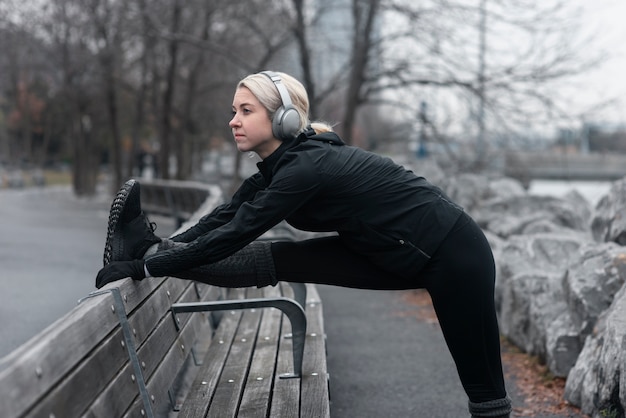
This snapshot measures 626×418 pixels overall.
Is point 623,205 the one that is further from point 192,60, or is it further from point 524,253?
point 192,60

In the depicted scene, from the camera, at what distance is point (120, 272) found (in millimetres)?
3865

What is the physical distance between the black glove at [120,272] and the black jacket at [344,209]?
0.05m

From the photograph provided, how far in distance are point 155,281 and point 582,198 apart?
522 inches

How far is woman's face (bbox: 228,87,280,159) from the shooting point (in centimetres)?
397

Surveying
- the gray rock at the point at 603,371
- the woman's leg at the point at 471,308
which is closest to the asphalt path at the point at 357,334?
the gray rock at the point at 603,371

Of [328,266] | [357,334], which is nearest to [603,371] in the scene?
[328,266]

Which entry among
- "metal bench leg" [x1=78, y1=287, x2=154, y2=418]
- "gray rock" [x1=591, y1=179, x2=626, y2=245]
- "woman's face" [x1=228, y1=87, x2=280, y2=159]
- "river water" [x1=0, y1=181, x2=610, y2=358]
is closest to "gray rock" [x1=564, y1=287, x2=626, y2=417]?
"woman's face" [x1=228, y1=87, x2=280, y2=159]

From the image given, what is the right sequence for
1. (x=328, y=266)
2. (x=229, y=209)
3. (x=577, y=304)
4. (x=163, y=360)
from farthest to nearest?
(x=577, y=304) → (x=229, y=209) → (x=163, y=360) → (x=328, y=266)

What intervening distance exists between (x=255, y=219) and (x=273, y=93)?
559mm

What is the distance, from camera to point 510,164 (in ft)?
65.3

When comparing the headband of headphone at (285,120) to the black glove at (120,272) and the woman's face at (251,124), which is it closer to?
the woman's face at (251,124)

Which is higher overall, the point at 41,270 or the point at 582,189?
the point at 41,270

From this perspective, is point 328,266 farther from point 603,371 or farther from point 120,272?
point 603,371

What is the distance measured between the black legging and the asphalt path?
1.90 metres
